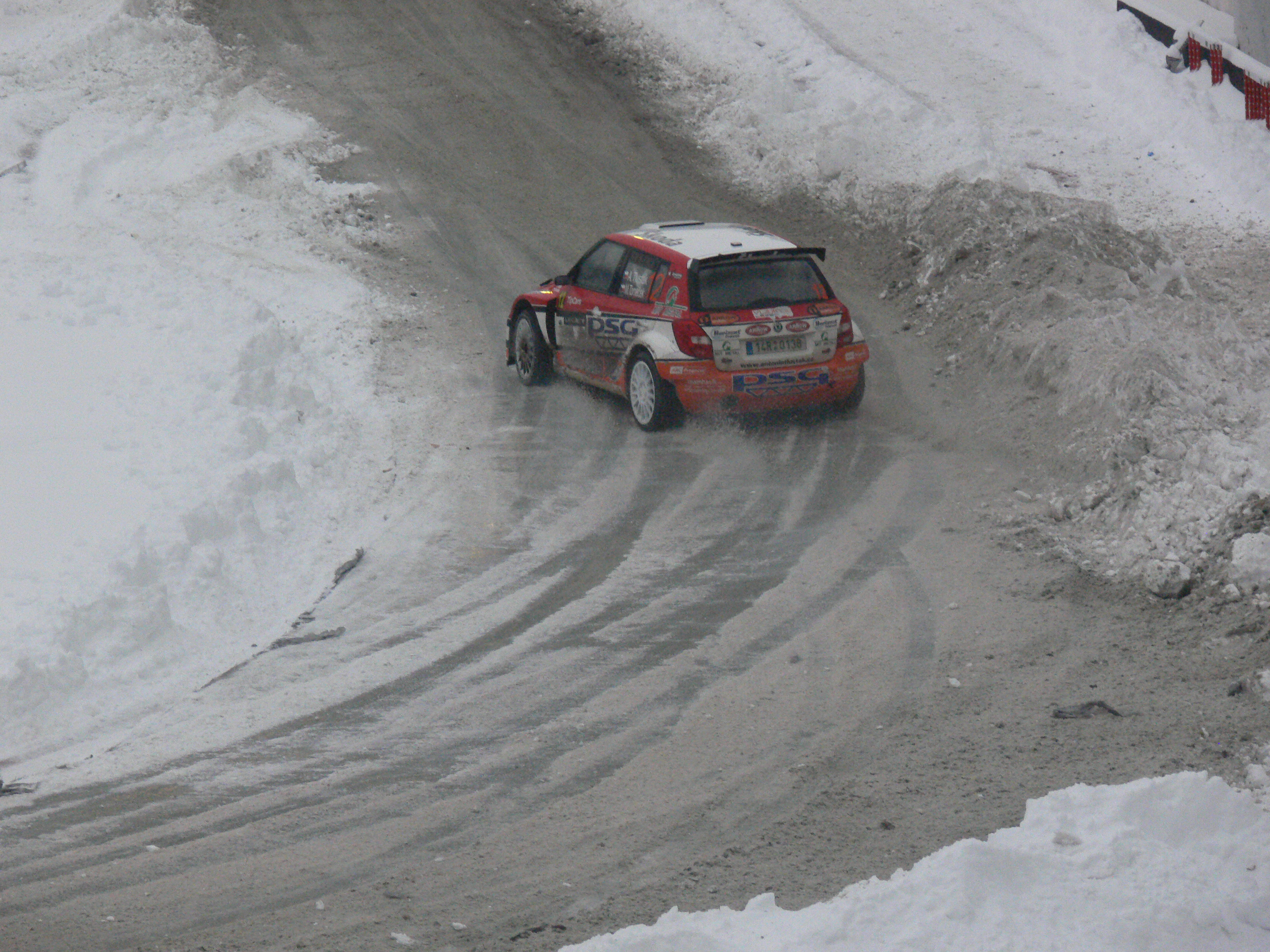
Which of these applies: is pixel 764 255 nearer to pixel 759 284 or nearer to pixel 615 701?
pixel 759 284

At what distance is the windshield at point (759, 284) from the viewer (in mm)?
12180

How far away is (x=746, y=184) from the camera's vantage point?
18.9m

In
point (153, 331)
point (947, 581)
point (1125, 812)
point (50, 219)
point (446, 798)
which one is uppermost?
point (1125, 812)

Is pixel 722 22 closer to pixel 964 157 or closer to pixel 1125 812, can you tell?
pixel 964 157

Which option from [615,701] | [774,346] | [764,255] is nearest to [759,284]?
[764,255]

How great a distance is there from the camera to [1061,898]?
5.21 m

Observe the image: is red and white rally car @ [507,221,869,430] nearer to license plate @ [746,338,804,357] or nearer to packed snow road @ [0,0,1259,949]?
license plate @ [746,338,804,357]

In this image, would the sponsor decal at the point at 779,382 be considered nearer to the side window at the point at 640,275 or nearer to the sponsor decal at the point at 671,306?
the sponsor decal at the point at 671,306

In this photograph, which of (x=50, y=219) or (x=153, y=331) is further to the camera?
(x=50, y=219)

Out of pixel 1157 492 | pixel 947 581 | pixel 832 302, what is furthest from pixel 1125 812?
pixel 832 302

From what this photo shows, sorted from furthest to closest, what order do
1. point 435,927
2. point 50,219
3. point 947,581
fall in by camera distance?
1. point 50,219
2. point 947,581
3. point 435,927

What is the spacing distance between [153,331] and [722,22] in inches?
482

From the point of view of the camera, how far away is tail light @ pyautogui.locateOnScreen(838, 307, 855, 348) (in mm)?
12312

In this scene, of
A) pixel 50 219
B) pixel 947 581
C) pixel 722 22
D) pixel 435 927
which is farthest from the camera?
pixel 722 22
